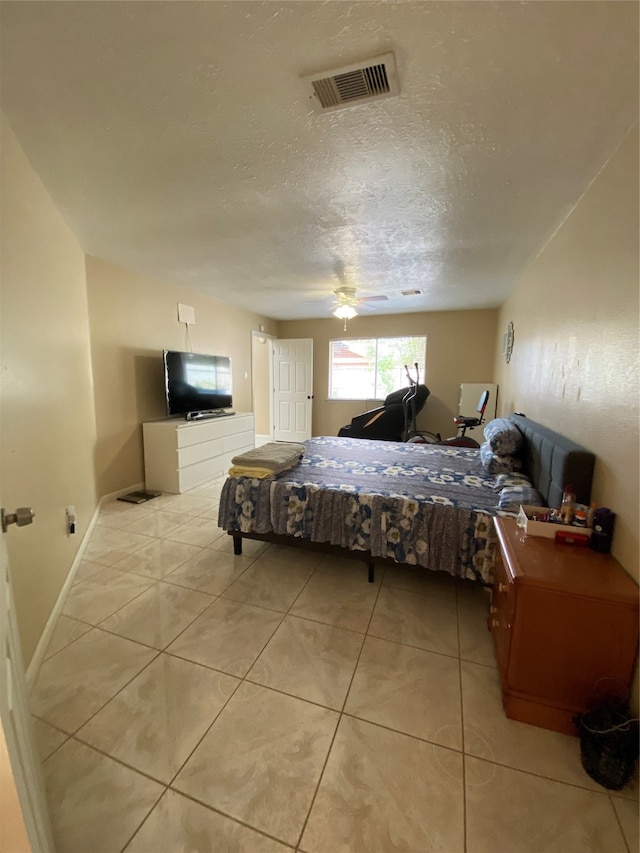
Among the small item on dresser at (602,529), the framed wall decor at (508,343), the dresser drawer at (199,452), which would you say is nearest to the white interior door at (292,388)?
→ the dresser drawer at (199,452)

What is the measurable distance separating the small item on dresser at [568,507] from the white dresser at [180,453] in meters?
3.46

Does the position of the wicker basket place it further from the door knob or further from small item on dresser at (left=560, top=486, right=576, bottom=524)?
the door knob

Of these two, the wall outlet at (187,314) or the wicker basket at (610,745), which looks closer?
the wicker basket at (610,745)

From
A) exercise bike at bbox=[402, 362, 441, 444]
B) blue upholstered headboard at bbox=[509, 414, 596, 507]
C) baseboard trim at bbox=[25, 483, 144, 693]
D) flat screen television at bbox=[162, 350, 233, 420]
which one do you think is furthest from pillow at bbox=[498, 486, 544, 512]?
flat screen television at bbox=[162, 350, 233, 420]

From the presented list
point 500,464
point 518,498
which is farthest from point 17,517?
point 500,464

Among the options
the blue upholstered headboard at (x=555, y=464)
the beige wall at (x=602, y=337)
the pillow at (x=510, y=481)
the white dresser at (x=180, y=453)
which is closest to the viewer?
the beige wall at (x=602, y=337)

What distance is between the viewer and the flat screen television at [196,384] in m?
3.96

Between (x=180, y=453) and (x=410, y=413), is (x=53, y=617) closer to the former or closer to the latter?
(x=180, y=453)

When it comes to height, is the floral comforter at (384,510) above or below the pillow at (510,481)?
below

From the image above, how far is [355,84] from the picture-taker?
1291 millimetres

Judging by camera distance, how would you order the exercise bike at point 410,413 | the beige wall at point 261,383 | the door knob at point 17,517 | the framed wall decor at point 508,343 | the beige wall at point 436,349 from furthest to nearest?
1. the beige wall at point 261,383
2. the beige wall at point 436,349
3. the exercise bike at point 410,413
4. the framed wall decor at point 508,343
5. the door knob at point 17,517

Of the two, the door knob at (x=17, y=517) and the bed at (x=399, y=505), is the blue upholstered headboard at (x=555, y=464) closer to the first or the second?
the bed at (x=399, y=505)

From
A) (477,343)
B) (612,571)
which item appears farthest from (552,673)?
(477,343)

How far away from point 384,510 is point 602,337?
1.42 m
